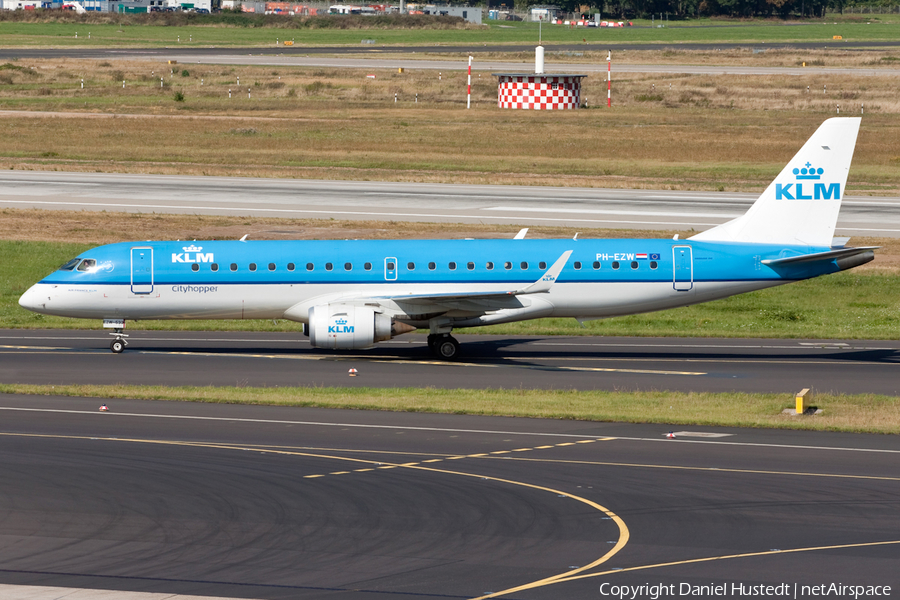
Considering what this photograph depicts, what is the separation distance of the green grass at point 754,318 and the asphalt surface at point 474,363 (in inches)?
51.1

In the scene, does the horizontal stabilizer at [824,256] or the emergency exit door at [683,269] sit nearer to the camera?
the horizontal stabilizer at [824,256]

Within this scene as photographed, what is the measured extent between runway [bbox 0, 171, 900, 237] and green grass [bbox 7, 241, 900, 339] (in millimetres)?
8997

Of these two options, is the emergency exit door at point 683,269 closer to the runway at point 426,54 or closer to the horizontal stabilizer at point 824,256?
the horizontal stabilizer at point 824,256

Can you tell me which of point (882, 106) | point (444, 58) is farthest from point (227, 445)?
point (444, 58)

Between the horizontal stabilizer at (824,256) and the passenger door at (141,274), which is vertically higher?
the horizontal stabilizer at (824,256)

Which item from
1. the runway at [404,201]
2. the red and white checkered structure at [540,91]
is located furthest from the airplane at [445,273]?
the red and white checkered structure at [540,91]

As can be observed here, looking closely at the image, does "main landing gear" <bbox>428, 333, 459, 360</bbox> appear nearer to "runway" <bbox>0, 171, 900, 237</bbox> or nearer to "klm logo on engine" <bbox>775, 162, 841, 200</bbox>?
"klm logo on engine" <bbox>775, 162, 841, 200</bbox>

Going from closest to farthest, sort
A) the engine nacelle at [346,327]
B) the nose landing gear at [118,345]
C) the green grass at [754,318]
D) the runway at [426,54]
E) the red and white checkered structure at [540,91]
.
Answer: the engine nacelle at [346,327]
the nose landing gear at [118,345]
the green grass at [754,318]
the red and white checkered structure at [540,91]
the runway at [426,54]

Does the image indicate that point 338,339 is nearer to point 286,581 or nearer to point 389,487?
point 389,487

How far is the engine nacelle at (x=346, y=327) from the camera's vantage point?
121 feet

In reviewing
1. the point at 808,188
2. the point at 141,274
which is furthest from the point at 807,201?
the point at 141,274

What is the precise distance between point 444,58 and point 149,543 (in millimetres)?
145919

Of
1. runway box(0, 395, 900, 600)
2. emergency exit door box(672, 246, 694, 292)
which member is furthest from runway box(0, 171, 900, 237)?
runway box(0, 395, 900, 600)

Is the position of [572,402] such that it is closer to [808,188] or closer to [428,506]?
[428,506]
